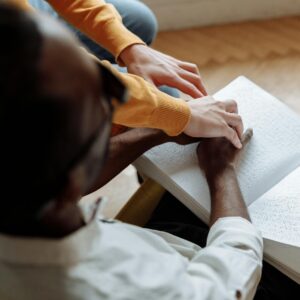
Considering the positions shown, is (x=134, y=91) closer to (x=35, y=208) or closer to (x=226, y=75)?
(x=35, y=208)

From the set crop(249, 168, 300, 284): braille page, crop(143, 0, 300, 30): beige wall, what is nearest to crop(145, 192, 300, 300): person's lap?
crop(249, 168, 300, 284): braille page

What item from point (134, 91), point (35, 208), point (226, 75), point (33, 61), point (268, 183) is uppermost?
point (33, 61)

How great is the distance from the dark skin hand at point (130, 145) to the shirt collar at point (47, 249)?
1.16 feet

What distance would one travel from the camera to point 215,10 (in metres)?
1.84

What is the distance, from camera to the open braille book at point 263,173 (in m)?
0.80

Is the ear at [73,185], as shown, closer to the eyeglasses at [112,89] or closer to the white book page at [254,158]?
the eyeglasses at [112,89]

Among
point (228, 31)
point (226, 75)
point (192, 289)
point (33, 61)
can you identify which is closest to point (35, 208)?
point (33, 61)

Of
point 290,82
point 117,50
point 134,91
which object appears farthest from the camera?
point 290,82

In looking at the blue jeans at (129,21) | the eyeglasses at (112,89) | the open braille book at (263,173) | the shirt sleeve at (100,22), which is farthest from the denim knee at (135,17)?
the eyeglasses at (112,89)

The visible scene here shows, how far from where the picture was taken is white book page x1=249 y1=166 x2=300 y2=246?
794 mm

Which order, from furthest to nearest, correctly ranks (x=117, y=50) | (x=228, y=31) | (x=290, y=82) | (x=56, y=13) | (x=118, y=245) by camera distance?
(x=228, y=31) < (x=290, y=82) < (x=56, y=13) < (x=117, y=50) < (x=118, y=245)

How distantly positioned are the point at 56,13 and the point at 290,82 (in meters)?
0.85

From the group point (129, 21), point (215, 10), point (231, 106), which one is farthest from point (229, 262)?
point (215, 10)

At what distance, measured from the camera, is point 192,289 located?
24.2 inches
